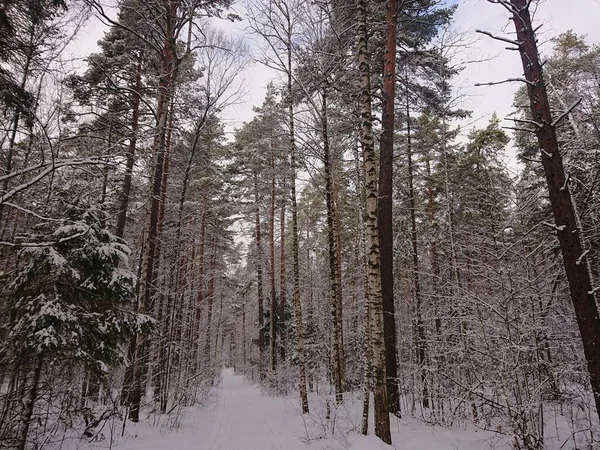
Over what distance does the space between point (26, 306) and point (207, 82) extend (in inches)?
352

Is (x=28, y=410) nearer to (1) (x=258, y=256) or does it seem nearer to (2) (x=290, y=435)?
(2) (x=290, y=435)

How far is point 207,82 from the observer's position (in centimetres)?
1144

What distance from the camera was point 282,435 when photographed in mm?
8008

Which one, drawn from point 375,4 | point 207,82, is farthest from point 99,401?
point 375,4

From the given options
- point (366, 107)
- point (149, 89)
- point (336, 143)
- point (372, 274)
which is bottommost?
point (372, 274)

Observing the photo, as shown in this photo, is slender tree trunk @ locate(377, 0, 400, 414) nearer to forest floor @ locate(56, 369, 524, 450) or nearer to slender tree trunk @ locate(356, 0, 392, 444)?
forest floor @ locate(56, 369, 524, 450)

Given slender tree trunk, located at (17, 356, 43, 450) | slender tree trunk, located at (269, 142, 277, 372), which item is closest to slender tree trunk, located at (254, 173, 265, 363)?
slender tree trunk, located at (269, 142, 277, 372)

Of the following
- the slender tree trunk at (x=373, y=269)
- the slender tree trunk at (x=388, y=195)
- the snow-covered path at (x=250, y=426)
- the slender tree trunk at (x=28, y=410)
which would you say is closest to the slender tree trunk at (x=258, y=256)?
the snow-covered path at (x=250, y=426)

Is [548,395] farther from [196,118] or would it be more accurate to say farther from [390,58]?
[196,118]

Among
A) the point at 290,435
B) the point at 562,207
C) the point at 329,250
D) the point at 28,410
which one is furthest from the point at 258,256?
the point at 562,207

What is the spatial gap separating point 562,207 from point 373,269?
323 centimetres

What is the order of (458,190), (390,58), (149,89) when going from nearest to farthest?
(390,58), (149,89), (458,190)

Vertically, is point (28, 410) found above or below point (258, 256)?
below

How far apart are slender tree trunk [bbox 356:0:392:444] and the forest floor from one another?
1.60 feet
